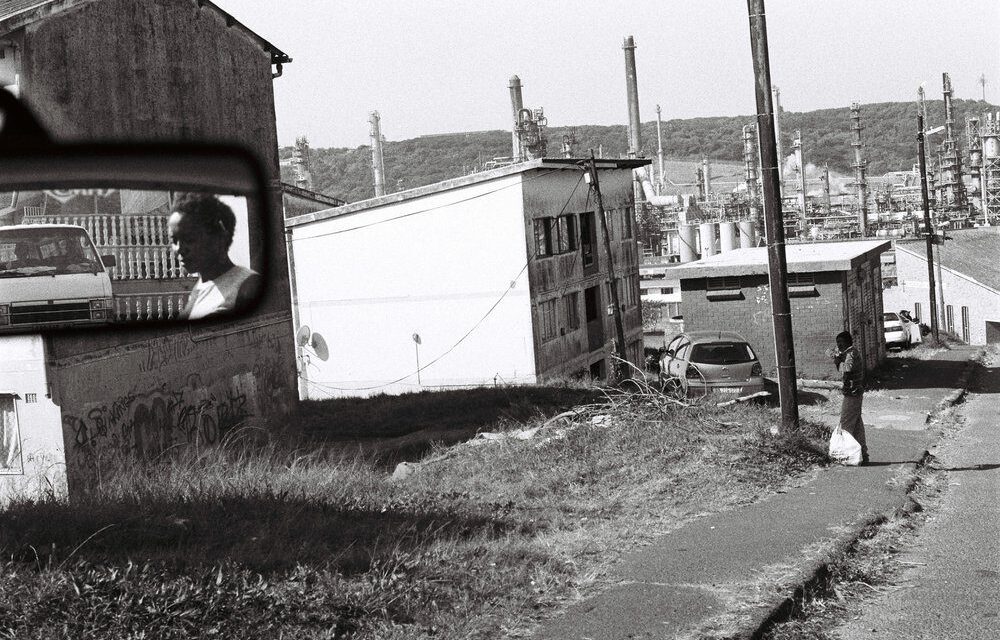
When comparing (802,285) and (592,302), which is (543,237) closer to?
(592,302)

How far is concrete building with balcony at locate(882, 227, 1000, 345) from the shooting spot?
43.2 m

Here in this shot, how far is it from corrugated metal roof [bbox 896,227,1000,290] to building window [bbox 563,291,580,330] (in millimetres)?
21263

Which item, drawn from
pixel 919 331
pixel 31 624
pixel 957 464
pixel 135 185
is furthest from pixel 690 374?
pixel 919 331

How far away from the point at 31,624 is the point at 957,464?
403 inches

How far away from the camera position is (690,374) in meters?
20.4

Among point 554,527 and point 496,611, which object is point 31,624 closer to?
point 496,611

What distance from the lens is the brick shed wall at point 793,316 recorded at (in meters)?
24.4

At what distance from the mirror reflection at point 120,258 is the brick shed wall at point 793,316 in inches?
688

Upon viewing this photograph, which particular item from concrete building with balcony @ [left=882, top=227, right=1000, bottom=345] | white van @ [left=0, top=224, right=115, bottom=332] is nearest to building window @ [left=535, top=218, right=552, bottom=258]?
white van @ [left=0, top=224, right=115, bottom=332]

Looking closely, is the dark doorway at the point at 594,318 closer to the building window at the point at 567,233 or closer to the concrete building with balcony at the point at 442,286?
the concrete building with balcony at the point at 442,286

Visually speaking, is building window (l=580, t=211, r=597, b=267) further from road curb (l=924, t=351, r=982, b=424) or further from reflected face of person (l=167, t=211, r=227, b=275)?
reflected face of person (l=167, t=211, r=227, b=275)

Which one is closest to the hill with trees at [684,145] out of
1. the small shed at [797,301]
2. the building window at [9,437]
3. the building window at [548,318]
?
the building window at [548,318]

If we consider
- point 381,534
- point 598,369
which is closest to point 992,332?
point 598,369

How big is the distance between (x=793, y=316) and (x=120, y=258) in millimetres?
18496
